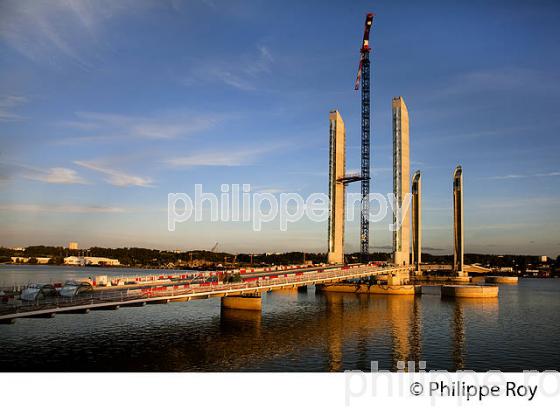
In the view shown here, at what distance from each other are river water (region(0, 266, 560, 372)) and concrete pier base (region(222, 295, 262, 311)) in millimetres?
1279

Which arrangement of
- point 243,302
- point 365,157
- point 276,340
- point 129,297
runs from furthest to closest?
1. point 365,157
2. point 243,302
3. point 276,340
4. point 129,297

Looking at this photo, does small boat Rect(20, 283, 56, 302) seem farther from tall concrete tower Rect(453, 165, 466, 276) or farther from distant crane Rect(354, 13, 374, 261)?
tall concrete tower Rect(453, 165, 466, 276)

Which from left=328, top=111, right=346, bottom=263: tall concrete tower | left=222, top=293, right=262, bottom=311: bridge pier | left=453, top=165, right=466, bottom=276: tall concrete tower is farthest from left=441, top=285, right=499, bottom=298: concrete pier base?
left=222, top=293, right=262, bottom=311: bridge pier

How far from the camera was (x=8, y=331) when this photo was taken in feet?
130

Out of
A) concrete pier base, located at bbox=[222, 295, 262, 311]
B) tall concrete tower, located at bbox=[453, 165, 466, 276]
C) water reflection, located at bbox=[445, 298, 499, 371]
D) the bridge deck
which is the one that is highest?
tall concrete tower, located at bbox=[453, 165, 466, 276]

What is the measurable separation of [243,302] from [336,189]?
5028 cm

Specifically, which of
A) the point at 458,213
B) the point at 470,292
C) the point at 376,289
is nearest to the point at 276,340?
the point at 376,289

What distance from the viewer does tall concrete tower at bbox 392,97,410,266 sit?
318 ft

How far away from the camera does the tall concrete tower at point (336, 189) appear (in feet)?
331

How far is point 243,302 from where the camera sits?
55844mm

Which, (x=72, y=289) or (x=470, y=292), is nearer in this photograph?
(x=72, y=289)

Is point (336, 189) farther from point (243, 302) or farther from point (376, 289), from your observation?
point (243, 302)
